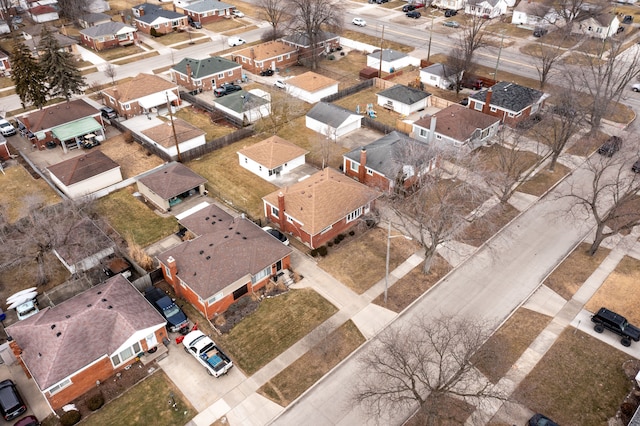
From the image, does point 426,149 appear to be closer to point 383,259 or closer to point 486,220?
point 486,220

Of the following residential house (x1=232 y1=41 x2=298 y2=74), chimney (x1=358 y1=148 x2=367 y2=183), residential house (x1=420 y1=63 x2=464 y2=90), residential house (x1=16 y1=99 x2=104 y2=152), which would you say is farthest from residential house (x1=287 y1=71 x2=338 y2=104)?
residential house (x1=16 y1=99 x2=104 y2=152)

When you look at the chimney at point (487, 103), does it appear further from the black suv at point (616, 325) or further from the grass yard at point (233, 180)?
the black suv at point (616, 325)

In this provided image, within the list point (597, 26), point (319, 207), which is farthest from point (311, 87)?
point (597, 26)

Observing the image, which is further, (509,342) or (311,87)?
(311,87)

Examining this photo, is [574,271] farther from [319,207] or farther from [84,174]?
[84,174]

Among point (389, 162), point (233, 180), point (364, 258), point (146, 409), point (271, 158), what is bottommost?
point (146, 409)

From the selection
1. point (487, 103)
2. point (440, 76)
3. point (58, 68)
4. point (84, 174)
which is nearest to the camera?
point (84, 174)
